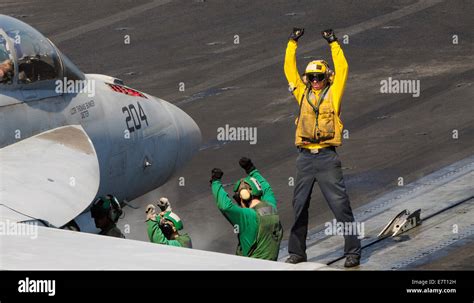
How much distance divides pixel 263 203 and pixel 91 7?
834 inches

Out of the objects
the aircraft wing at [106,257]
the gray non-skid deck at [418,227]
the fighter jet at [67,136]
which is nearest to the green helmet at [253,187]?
the gray non-skid deck at [418,227]

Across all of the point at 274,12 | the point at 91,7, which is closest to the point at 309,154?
the point at 274,12

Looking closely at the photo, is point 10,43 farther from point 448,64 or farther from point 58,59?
point 448,64

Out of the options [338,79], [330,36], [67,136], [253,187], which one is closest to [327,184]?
[253,187]

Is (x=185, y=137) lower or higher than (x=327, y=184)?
higher

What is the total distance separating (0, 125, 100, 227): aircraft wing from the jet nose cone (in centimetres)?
290

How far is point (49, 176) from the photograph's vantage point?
11953 millimetres

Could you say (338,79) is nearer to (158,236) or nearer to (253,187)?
(253,187)

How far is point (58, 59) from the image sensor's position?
14.7m

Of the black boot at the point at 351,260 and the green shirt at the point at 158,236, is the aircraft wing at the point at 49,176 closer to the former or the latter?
the green shirt at the point at 158,236

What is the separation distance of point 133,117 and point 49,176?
368 cm

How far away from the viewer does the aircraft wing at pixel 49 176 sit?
10.7 metres

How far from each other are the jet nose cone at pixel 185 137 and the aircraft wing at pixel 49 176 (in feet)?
9.50

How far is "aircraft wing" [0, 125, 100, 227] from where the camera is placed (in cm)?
1074
